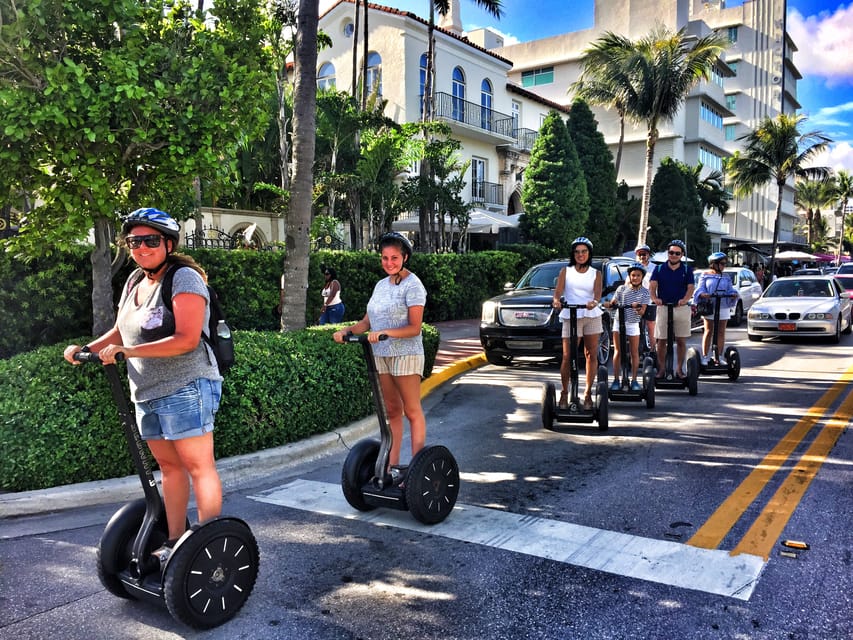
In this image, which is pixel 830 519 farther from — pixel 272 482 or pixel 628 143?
pixel 628 143

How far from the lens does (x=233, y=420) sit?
551 centimetres

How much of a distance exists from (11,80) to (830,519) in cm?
711

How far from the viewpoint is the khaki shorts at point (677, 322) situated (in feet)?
29.1

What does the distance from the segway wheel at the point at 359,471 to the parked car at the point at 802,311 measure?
12.3 metres

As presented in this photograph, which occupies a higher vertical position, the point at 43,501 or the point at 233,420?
the point at 233,420

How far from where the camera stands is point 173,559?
9.75ft

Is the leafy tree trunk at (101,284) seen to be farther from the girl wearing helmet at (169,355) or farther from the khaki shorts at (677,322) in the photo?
the khaki shorts at (677,322)

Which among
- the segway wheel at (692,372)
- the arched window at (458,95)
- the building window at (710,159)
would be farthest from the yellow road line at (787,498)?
the building window at (710,159)

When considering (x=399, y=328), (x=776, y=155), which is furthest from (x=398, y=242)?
(x=776, y=155)

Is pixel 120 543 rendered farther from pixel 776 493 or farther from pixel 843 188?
pixel 843 188

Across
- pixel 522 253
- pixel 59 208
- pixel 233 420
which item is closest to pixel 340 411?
pixel 233 420

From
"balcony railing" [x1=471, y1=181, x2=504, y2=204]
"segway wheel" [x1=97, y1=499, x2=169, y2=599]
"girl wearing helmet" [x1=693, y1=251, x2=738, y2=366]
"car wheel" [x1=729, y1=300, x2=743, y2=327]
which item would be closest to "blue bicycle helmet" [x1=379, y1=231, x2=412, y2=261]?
"segway wheel" [x1=97, y1=499, x2=169, y2=599]

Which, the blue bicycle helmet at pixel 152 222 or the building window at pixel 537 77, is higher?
the building window at pixel 537 77

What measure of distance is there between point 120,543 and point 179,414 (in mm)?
753
